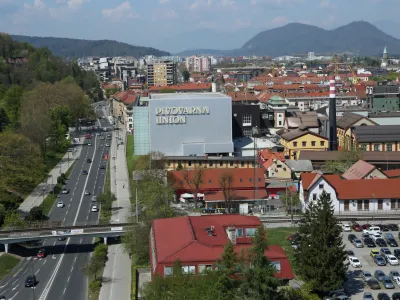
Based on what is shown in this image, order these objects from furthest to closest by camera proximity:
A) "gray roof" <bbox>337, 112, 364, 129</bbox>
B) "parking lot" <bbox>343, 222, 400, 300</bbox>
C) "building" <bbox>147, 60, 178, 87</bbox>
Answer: "building" <bbox>147, 60, 178, 87</bbox>
"gray roof" <bbox>337, 112, 364, 129</bbox>
"parking lot" <bbox>343, 222, 400, 300</bbox>

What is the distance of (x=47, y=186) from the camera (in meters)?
44.0

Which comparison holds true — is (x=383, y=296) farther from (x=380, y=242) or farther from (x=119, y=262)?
(x=119, y=262)

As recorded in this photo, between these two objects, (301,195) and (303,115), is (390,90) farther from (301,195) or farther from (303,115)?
(301,195)

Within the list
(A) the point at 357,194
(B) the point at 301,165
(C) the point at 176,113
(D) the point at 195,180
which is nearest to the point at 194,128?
(C) the point at 176,113

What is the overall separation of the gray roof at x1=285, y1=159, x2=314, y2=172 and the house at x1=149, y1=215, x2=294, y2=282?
1896 centimetres

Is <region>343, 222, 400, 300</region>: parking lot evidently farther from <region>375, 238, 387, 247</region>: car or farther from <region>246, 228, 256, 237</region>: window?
<region>246, 228, 256, 237</region>: window

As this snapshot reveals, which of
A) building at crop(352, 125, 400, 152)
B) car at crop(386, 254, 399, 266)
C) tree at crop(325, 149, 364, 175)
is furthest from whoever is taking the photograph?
building at crop(352, 125, 400, 152)

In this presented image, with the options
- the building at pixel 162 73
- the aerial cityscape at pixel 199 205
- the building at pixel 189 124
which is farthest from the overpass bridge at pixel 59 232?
the building at pixel 162 73

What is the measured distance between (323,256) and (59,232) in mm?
13937

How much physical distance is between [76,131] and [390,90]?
37116 mm

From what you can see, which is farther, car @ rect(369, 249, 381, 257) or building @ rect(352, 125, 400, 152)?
building @ rect(352, 125, 400, 152)

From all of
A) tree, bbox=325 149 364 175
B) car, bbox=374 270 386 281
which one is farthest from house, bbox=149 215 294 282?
tree, bbox=325 149 364 175

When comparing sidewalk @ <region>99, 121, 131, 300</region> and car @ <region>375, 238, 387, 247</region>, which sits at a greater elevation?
car @ <region>375, 238, 387, 247</region>

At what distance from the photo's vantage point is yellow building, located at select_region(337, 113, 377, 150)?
4984cm
